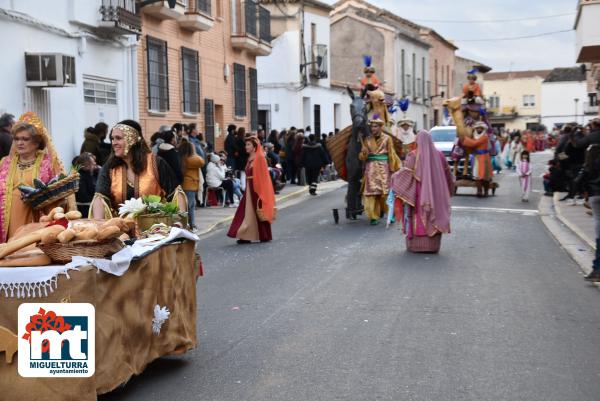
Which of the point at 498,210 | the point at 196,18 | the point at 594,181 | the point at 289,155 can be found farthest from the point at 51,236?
the point at 289,155

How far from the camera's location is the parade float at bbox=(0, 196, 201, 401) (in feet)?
16.4

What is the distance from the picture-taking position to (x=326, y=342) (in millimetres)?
7125

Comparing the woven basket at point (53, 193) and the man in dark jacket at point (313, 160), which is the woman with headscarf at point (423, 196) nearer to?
the woven basket at point (53, 193)

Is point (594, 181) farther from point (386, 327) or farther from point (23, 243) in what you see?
point (23, 243)

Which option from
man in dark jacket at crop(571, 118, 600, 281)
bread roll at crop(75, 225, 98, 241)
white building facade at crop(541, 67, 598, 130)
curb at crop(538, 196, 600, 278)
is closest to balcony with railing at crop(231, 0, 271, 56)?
curb at crop(538, 196, 600, 278)

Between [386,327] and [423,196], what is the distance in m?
4.69

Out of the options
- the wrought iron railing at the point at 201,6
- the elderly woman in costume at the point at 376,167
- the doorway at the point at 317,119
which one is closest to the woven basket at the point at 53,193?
the elderly woman in costume at the point at 376,167

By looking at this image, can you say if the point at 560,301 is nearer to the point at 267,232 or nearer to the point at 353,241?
the point at 353,241

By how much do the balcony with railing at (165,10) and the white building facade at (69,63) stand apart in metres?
0.88

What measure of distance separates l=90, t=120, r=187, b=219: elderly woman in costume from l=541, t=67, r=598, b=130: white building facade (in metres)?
92.2

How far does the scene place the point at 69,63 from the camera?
15875mm

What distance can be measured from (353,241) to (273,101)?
960 inches

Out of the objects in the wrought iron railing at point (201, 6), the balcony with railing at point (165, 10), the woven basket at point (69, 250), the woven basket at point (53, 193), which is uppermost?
the wrought iron railing at point (201, 6)

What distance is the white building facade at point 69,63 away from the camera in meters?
15.3
